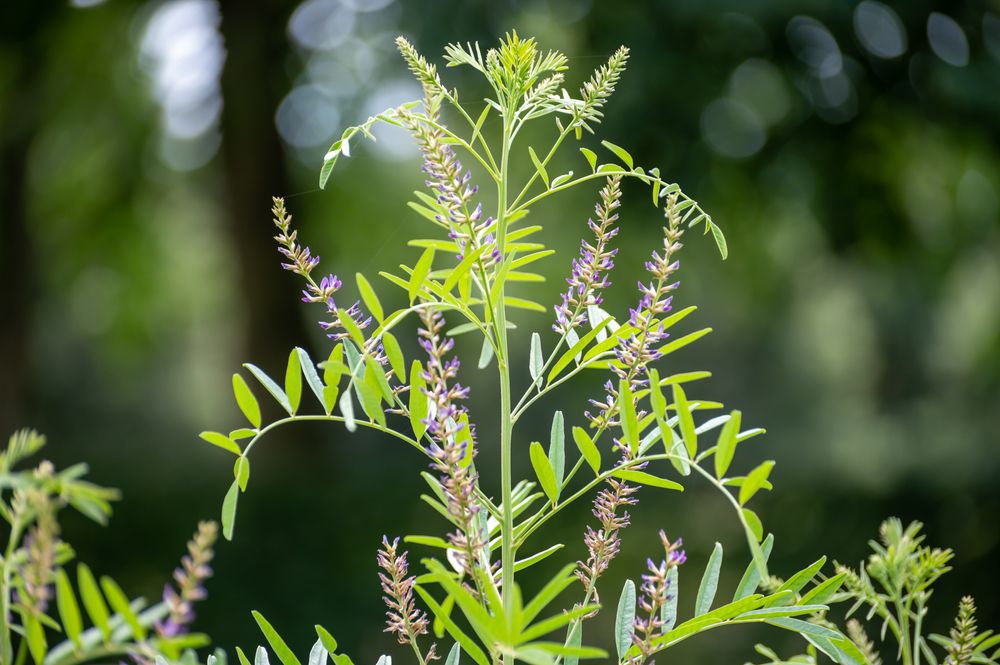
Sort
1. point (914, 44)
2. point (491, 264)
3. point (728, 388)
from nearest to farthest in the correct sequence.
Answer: point (491, 264)
point (914, 44)
point (728, 388)

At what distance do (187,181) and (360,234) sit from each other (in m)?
1.15

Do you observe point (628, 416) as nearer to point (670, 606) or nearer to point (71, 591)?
point (670, 606)

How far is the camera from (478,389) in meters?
7.98

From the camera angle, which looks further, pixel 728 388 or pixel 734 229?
pixel 728 388

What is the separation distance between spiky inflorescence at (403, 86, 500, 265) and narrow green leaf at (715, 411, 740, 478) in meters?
0.15

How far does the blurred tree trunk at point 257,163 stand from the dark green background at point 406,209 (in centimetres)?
1

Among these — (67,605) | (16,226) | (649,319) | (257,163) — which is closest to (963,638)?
(649,319)

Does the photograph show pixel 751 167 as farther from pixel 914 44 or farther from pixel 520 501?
pixel 520 501

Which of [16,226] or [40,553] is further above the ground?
[16,226]

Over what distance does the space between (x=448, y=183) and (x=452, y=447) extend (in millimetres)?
149

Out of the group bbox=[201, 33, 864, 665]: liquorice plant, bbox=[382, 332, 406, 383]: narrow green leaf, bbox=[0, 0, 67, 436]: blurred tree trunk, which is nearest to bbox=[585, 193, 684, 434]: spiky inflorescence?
bbox=[201, 33, 864, 665]: liquorice plant

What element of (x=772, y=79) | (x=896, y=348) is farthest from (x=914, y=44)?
(x=896, y=348)

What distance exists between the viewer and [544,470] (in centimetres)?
53

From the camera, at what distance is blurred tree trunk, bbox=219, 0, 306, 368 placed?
4266 mm
